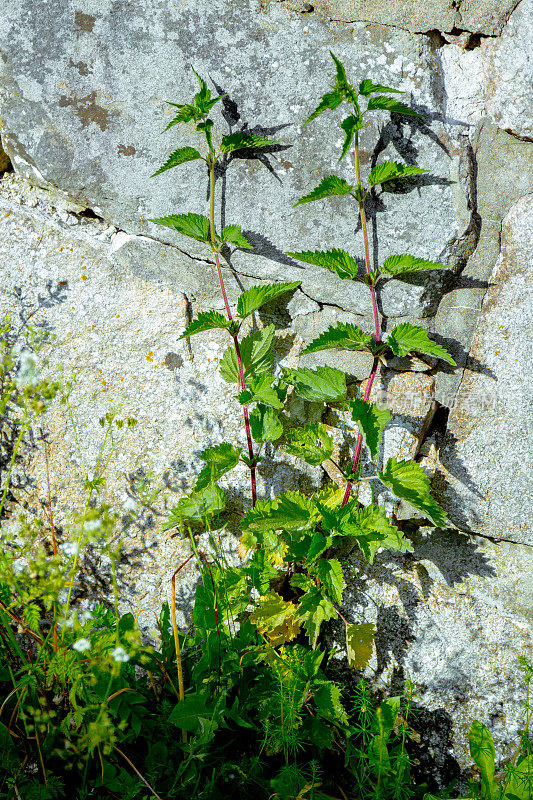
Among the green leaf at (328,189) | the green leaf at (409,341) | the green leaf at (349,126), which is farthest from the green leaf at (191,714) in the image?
the green leaf at (349,126)

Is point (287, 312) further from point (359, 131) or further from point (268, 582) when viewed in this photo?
point (268, 582)

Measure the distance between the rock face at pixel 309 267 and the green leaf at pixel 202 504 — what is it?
176 millimetres

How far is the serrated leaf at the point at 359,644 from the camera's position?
6.28 feet

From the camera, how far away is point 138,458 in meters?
2.18

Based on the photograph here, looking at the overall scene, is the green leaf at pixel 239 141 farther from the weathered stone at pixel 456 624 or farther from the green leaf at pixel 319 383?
the weathered stone at pixel 456 624

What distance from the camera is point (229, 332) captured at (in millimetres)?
2059

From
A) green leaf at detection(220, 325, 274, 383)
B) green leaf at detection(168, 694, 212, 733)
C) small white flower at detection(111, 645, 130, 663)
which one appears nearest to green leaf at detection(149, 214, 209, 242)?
green leaf at detection(220, 325, 274, 383)

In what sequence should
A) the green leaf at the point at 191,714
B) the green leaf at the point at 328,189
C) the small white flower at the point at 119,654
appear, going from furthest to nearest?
the green leaf at the point at 328,189 < the green leaf at the point at 191,714 < the small white flower at the point at 119,654

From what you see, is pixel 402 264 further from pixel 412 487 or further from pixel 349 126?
pixel 412 487

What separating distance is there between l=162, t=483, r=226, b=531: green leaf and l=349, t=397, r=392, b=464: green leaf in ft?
1.65

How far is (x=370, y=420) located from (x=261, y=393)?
35 cm

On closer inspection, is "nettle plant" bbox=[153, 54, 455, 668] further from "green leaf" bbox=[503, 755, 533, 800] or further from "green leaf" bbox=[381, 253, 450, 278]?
"green leaf" bbox=[503, 755, 533, 800]

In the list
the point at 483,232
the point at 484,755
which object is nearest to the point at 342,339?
the point at 483,232

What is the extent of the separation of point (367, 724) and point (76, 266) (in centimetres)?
187
